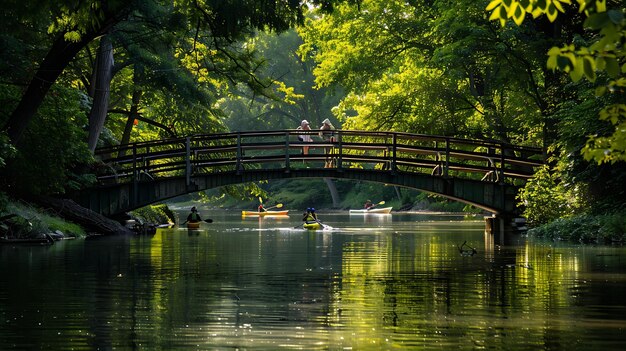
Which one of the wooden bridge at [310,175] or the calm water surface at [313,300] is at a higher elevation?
the wooden bridge at [310,175]

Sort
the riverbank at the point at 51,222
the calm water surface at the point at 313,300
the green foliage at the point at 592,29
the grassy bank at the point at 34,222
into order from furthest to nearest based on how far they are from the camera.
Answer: the grassy bank at the point at 34,222 < the riverbank at the point at 51,222 < the calm water surface at the point at 313,300 < the green foliage at the point at 592,29

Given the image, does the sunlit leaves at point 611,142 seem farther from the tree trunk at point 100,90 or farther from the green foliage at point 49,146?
the tree trunk at point 100,90

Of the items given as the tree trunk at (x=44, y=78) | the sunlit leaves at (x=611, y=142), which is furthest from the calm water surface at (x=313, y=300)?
the tree trunk at (x=44, y=78)

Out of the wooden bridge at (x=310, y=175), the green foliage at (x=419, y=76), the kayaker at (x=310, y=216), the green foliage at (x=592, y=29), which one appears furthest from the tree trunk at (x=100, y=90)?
the green foliage at (x=592, y=29)

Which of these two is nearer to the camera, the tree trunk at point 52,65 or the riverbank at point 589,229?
the tree trunk at point 52,65

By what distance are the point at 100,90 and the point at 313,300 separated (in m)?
23.1

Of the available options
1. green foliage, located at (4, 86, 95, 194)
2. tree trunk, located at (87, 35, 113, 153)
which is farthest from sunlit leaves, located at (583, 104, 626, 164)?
tree trunk, located at (87, 35, 113, 153)

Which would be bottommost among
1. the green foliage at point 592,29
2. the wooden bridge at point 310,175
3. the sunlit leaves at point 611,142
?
the sunlit leaves at point 611,142

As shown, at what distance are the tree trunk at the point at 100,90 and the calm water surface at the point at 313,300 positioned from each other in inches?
461

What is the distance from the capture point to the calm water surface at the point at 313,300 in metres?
9.70

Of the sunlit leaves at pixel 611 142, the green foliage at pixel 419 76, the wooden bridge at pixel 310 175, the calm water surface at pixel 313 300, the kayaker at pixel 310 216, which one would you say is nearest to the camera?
the sunlit leaves at pixel 611 142

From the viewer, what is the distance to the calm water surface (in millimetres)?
9703

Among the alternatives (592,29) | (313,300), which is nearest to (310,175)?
(313,300)

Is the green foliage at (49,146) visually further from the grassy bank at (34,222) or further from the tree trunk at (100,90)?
the tree trunk at (100,90)
